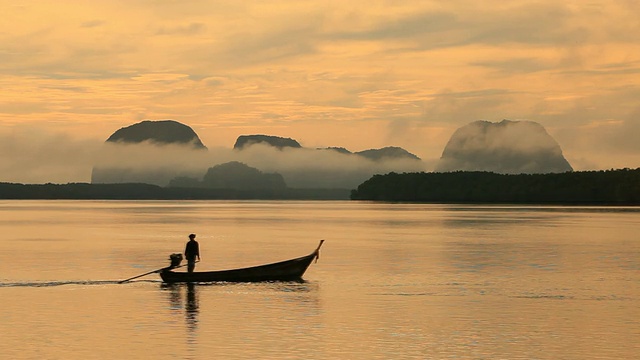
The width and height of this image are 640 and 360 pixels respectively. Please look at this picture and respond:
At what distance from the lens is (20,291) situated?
49812mm

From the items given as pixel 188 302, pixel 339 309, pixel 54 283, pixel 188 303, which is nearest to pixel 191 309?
pixel 188 303

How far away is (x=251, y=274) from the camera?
5269 cm

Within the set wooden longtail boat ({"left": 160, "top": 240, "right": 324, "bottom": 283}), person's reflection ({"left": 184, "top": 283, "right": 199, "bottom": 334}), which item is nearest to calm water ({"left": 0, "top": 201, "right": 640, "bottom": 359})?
person's reflection ({"left": 184, "top": 283, "right": 199, "bottom": 334})

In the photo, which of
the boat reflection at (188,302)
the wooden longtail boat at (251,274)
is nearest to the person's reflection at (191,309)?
the boat reflection at (188,302)

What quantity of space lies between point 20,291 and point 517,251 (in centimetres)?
4935

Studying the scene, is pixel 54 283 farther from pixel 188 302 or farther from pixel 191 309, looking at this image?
pixel 191 309

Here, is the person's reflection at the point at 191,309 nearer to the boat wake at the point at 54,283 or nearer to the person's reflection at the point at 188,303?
the person's reflection at the point at 188,303

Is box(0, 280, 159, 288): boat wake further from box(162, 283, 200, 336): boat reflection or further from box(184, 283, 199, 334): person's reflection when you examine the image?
box(184, 283, 199, 334): person's reflection

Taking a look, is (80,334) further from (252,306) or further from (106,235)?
(106,235)

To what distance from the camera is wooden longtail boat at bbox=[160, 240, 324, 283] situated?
51219mm

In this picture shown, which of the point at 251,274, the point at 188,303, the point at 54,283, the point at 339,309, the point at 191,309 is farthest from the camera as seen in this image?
the point at 54,283

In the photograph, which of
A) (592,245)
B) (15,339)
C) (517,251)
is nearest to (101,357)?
(15,339)

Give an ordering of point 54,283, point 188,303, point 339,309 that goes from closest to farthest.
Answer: point 339,309, point 188,303, point 54,283

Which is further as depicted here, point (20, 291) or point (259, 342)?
point (20, 291)
